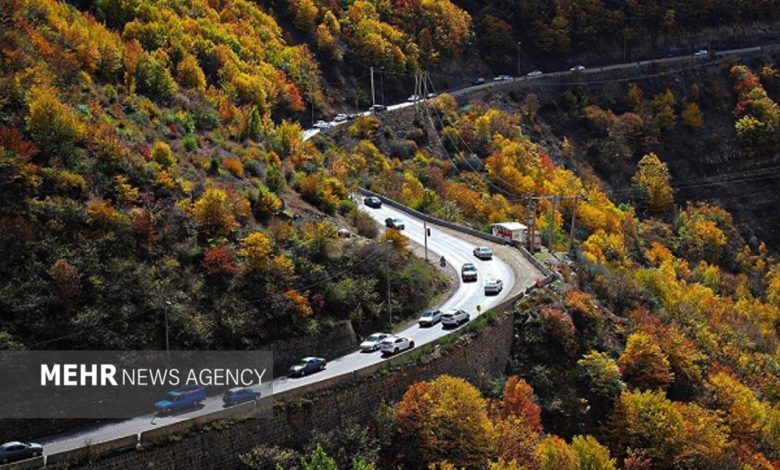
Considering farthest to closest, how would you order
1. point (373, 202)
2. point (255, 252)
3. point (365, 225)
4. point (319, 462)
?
point (373, 202)
point (365, 225)
point (255, 252)
point (319, 462)

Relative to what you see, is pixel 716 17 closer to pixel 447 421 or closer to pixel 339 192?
pixel 339 192

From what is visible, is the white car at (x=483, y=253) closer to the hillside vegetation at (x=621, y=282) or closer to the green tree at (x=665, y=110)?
the hillside vegetation at (x=621, y=282)

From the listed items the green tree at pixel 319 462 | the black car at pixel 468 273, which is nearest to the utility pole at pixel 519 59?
the black car at pixel 468 273

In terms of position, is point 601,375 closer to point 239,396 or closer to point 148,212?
point 239,396

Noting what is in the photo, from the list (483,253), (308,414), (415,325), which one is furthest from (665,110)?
(308,414)

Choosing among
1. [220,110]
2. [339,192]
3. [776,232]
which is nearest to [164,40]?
[220,110]

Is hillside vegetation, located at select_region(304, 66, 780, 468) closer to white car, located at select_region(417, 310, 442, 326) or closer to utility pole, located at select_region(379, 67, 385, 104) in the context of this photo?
white car, located at select_region(417, 310, 442, 326)
